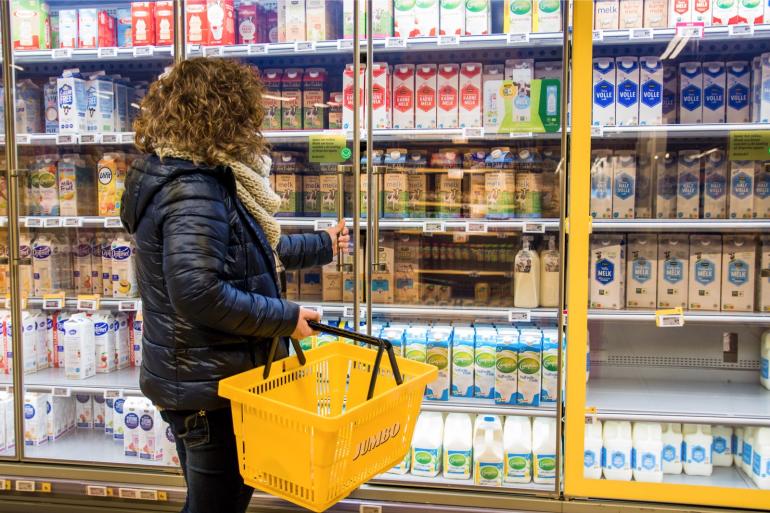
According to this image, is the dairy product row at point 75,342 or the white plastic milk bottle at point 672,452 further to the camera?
the dairy product row at point 75,342

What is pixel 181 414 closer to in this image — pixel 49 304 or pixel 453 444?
pixel 453 444

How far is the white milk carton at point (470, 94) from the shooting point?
9.29 feet

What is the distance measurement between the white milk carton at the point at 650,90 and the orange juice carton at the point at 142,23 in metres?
2.23

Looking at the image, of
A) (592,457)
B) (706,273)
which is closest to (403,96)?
(706,273)

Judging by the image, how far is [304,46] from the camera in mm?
2686

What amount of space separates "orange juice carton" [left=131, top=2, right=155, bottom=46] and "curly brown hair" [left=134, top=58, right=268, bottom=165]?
1.42 metres

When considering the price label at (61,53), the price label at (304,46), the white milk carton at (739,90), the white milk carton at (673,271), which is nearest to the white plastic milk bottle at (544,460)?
the white milk carton at (673,271)

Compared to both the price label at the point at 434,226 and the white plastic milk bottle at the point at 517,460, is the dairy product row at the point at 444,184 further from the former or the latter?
the white plastic milk bottle at the point at 517,460

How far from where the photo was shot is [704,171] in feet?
9.07

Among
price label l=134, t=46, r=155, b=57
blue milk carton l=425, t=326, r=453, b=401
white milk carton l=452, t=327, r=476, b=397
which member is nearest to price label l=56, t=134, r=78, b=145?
price label l=134, t=46, r=155, b=57

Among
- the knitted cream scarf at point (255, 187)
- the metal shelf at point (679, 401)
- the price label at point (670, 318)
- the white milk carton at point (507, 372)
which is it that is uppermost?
the knitted cream scarf at point (255, 187)

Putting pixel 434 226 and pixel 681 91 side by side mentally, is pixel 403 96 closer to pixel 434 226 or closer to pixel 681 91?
pixel 434 226

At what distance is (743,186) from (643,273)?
554 millimetres

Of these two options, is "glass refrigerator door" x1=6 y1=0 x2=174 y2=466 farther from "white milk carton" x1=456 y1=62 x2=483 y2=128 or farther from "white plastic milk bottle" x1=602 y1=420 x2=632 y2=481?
"white plastic milk bottle" x1=602 y1=420 x2=632 y2=481
